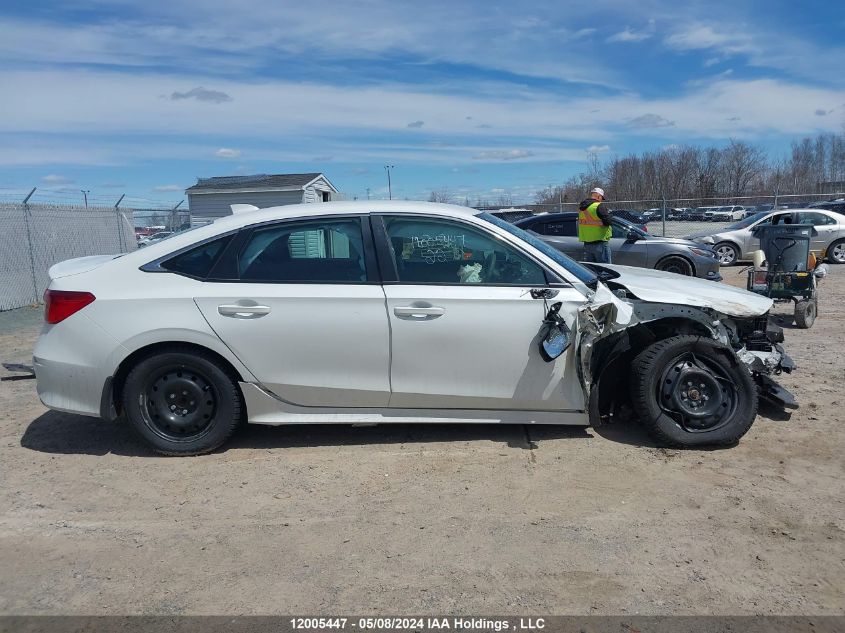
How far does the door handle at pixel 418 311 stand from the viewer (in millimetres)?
4203

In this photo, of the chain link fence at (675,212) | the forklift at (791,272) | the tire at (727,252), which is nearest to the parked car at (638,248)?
the forklift at (791,272)

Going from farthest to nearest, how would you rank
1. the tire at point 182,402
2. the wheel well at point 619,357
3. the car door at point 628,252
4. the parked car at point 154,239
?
the car door at point 628,252 < the parked car at point 154,239 < the wheel well at point 619,357 < the tire at point 182,402

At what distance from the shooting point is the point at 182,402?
437 centimetres

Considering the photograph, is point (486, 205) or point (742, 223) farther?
point (486, 205)

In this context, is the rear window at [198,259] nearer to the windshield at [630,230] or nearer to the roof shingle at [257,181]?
the windshield at [630,230]

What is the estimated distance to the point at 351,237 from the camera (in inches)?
174

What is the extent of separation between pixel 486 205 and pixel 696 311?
98.2 ft

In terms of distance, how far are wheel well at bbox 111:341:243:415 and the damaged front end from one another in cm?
231

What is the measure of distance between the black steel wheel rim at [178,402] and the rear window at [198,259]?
0.65 metres

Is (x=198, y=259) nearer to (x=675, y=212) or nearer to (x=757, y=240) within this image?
(x=757, y=240)

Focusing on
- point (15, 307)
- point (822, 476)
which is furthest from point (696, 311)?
point (15, 307)

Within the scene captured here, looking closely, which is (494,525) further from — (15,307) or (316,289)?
(15,307)

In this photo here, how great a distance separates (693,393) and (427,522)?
2059mm

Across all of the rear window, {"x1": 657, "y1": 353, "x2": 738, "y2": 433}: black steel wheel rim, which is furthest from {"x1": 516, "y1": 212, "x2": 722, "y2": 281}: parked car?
the rear window
